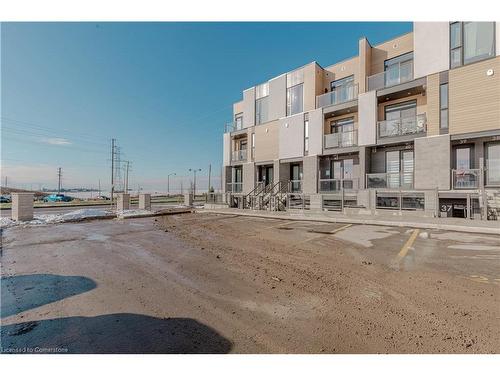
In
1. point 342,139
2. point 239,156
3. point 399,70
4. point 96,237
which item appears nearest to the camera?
point 96,237

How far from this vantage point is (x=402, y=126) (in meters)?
15.1

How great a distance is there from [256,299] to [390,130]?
16.2 m

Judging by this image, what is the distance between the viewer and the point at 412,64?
1509cm

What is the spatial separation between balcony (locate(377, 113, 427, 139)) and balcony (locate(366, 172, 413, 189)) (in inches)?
105

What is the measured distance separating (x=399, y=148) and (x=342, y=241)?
12.0 meters

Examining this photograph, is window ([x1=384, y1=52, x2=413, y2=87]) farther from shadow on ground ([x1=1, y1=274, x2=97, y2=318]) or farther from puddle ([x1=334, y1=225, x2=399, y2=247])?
shadow on ground ([x1=1, y1=274, x2=97, y2=318])

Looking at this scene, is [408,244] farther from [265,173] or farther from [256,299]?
[265,173]

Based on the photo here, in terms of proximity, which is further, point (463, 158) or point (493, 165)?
point (463, 158)

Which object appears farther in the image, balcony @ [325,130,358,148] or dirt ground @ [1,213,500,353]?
balcony @ [325,130,358,148]

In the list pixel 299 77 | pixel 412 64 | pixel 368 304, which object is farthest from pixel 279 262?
pixel 299 77

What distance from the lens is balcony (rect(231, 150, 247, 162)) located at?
2528 centimetres

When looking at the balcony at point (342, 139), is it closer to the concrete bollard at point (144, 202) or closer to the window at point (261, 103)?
the window at point (261, 103)

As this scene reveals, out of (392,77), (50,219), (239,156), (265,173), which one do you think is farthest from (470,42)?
(50,219)

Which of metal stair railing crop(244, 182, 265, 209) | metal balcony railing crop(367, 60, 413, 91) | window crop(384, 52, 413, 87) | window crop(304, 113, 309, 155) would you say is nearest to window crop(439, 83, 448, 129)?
metal balcony railing crop(367, 60, 413, 91)
